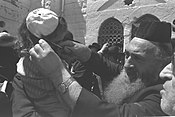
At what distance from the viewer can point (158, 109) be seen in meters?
1.40

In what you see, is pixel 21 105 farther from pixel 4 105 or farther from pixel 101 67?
pixel 101 67

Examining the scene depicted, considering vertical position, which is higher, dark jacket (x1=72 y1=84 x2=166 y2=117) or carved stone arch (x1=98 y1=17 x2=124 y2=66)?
dark jacket (x1=72 y1=84 x2=166 y2=117)

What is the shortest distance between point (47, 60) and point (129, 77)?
0.60 m

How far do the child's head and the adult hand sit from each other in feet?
0.22

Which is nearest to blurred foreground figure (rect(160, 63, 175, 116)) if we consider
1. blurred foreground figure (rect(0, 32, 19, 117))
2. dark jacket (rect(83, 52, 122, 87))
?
dark jacket (rect(83, 52, 122, 87))

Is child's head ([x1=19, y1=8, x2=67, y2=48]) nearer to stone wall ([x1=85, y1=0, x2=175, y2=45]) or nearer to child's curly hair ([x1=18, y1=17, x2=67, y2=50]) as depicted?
child's curly hair ([x1=18, y1=17, x2=67, y2=50])

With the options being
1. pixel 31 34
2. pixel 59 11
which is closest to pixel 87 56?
pixel 31 34

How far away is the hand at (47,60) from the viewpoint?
1.38m

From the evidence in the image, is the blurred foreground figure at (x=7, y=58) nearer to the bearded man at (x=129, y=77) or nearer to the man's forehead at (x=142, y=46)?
the bearded man at (x=129, y=77)

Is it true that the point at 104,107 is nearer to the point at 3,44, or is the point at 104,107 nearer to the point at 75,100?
the point at 75,100

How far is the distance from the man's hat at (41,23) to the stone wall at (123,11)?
5.60 metres

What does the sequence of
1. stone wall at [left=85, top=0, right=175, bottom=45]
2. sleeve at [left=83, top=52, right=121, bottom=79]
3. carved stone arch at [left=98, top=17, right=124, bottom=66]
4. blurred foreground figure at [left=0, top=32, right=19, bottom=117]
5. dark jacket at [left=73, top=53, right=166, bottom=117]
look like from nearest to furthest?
dark jacket at [left=73, top=53, right=166, bottom=117], sleeve at [left=83, top=52, right=121, bottom=79], blurred foreground figure at [left=0, top=32, right=19, bottom=117], stone wall at [left=85, top=0, right=175, bottom=45], carved stone arch at [left=98, top=17, right=124, bottom=66]

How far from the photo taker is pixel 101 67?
2.38m

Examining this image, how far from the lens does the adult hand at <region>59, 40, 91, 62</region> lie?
5.55 ft
